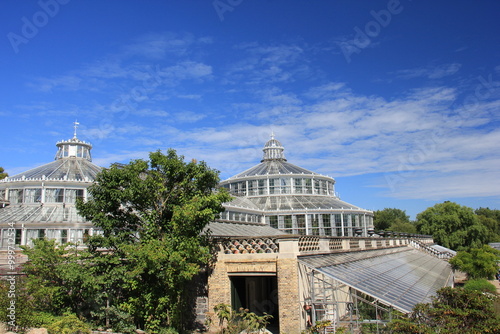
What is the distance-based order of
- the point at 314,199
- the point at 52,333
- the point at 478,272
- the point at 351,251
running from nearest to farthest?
1. the point at 52,333
2. the point at 351,251
3. the point at 478,272
4. the point at 314,199

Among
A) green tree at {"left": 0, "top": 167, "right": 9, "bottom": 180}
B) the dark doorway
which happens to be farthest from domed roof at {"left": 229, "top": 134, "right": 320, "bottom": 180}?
the dark doorway

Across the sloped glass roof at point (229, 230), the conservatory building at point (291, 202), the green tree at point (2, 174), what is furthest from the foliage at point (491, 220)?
the green tree at point (2, 174)

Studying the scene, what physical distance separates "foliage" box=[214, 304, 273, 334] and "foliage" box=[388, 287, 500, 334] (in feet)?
14.2

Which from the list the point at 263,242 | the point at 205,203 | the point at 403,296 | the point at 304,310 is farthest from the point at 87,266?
the point at 403,296

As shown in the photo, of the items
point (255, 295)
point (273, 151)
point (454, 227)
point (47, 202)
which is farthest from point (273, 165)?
point (255, 295)

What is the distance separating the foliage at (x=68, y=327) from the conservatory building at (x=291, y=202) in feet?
77.9

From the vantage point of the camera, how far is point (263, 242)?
13375 mm

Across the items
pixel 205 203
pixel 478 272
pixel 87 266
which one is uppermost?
pixel 205 203

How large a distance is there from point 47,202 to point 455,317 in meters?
29.7

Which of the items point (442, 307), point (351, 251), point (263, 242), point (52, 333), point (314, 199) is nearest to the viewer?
point (442, 307)

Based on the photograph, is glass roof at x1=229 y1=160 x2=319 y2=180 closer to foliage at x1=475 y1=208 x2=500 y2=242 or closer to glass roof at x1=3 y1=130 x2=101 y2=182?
glass roof at x1=3 y1=130 x2=101 y2=182

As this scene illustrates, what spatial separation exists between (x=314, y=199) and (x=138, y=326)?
3342 cm

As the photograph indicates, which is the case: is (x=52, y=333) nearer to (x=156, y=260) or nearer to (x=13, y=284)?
(x=13, y=284)

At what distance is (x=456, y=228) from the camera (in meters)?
58.8
